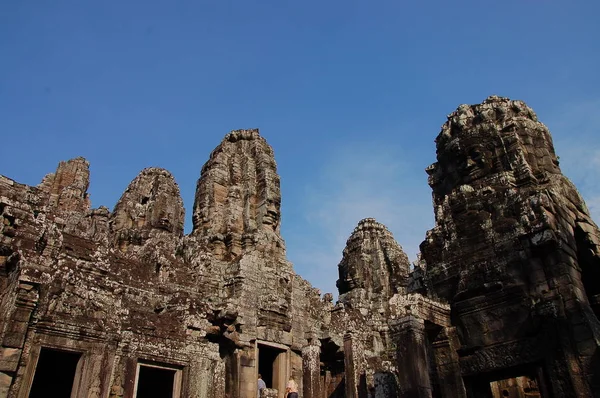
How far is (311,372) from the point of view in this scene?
47.0 feet

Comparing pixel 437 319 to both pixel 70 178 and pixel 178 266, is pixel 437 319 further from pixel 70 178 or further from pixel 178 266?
pixel 70 178

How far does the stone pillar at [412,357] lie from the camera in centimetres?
980

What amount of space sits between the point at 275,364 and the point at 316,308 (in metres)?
2.94

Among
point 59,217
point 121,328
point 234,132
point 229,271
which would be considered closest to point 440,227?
point 229,271

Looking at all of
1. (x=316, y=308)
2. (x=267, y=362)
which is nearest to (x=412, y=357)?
(x=267, y=362)

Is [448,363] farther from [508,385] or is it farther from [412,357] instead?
[508,385]

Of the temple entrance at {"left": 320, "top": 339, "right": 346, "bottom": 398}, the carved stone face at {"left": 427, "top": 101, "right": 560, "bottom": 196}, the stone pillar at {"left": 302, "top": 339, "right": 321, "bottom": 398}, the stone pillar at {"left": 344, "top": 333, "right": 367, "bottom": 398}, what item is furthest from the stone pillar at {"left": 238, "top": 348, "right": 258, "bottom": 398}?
the carved stone face at {"left": 427, "top": 101, "right": 560, "bottom": 196}

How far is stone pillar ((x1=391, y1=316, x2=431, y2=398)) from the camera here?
386 inches

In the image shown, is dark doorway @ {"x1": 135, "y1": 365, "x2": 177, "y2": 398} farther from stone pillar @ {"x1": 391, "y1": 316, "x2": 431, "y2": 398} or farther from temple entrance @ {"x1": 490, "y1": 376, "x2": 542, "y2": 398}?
temple entrance @ {"x1": 490, "y1": 376, "x2": 542, "y2": 398}

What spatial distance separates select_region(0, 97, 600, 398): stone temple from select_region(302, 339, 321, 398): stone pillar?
0.14 feet

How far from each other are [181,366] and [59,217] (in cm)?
431

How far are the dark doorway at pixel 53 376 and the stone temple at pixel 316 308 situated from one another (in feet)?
0.12

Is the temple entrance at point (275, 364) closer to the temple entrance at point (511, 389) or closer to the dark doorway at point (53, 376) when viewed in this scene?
the dark doorway at point (53, 376)

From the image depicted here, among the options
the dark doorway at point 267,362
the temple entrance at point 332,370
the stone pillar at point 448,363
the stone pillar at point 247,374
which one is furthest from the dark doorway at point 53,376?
the stone pillar at point 448,363
